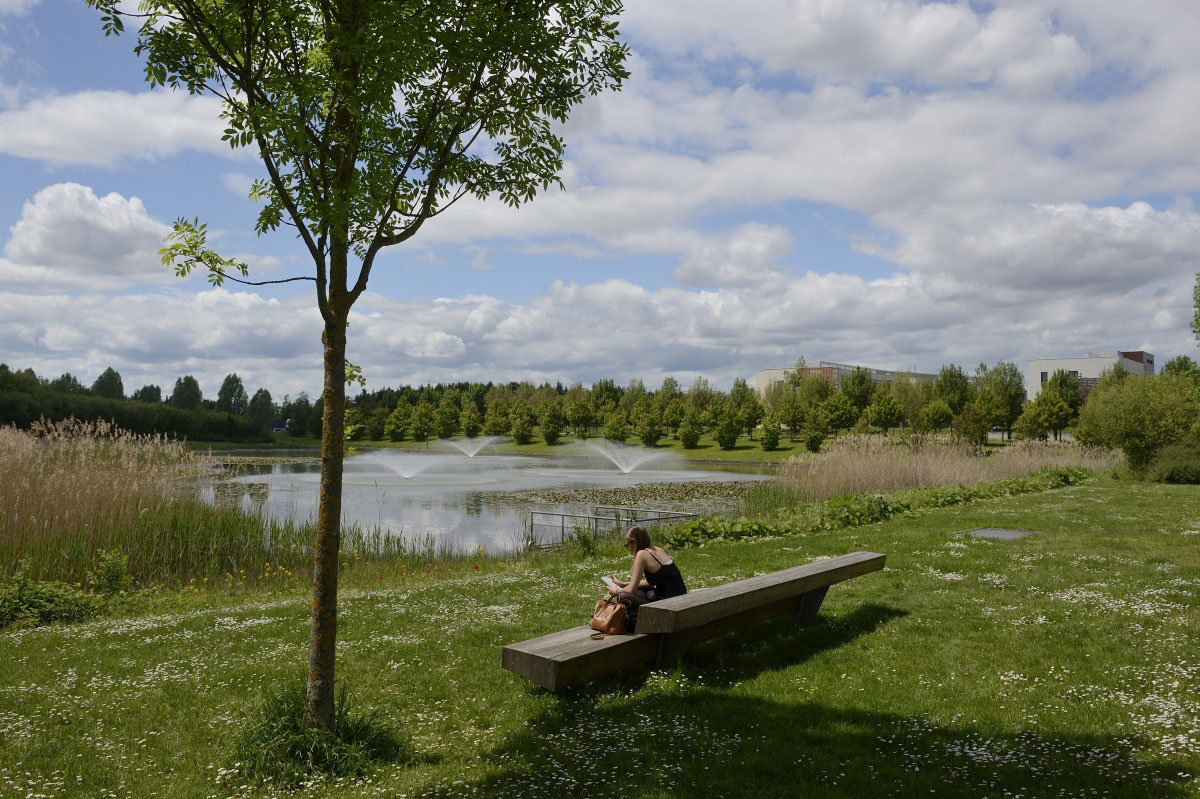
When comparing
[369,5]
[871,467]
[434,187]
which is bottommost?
[871,467]

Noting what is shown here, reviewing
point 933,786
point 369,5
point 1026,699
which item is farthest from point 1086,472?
point 369,5

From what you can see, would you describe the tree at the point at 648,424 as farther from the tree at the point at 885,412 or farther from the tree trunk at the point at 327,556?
the tree trunk at the point at 327,556

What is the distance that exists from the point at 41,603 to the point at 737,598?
28.4 ft

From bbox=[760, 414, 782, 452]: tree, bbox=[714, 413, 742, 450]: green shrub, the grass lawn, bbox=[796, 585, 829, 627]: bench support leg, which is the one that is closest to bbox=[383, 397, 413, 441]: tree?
bbox=[714, 413, 742, 450]: green shrub

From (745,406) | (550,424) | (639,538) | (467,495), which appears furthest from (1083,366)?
(639,538)

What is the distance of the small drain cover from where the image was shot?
13406 millimetres

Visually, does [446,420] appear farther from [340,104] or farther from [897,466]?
[340,104]

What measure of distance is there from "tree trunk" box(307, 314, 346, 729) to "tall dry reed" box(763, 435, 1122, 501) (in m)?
16.1

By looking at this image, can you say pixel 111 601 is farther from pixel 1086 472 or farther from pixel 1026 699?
pixel 1086 472

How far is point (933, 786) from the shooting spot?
4.38 meters

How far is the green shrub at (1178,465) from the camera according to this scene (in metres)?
25.4

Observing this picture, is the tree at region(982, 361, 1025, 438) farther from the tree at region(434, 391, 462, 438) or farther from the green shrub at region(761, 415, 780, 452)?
the tree at region(434, 391, 462, 438)

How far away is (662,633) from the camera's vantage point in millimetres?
6223

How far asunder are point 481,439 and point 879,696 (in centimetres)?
8299
